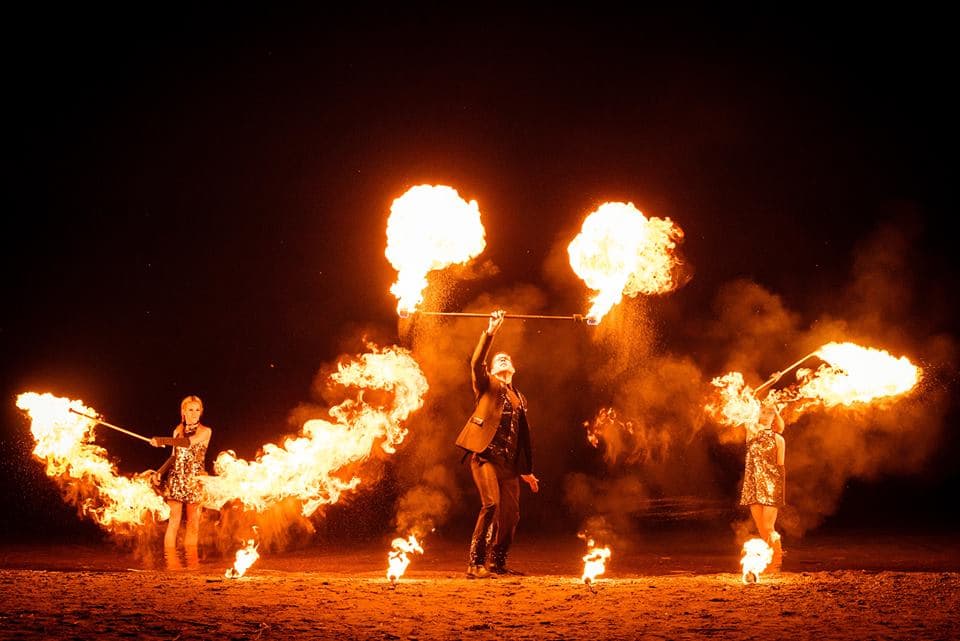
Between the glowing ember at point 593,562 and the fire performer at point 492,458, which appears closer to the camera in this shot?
the glowing ember at point 593,562

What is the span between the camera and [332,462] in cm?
955

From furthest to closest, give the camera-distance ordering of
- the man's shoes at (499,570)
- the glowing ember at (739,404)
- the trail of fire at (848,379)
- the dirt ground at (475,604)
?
the trail of fire at (848,379), the glowing ember at (739,404), the man's shoes at (499,570), the dirt ground at (475,604)

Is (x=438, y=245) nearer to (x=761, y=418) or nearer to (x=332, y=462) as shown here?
(x=332, y=462)

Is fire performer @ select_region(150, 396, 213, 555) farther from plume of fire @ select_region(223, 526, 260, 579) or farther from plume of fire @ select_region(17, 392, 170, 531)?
plume of fire @ select_region(223, 526, 260, 579)

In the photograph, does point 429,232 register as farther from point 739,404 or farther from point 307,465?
point 739,404

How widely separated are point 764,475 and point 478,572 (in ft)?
10.0

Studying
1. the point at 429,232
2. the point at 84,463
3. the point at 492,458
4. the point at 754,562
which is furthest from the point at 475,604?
the point at 84,463

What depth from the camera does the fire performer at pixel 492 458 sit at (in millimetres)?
7609

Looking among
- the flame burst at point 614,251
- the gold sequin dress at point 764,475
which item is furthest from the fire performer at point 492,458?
the gold sequin dress at point 764,475

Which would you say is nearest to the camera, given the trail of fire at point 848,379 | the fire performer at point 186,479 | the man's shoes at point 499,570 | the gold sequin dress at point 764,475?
the man's shoes at point 499,570

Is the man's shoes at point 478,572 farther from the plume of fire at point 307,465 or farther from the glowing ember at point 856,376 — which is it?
the glowing ember at point 856,376

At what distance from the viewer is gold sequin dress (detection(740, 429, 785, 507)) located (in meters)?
8.75

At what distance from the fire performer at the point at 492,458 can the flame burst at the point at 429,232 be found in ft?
6.96

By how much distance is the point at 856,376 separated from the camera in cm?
952
